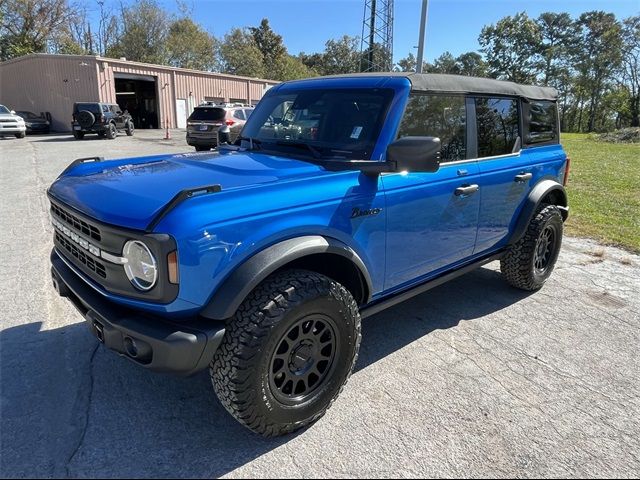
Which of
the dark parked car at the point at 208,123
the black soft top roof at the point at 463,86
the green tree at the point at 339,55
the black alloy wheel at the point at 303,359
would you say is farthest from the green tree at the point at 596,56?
the black alloy wheel at the point at 303,359

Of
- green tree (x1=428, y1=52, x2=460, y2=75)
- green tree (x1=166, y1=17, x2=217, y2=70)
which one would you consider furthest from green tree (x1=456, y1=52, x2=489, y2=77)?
green tree (x1=166, y1=17, x2=217, y2=70)

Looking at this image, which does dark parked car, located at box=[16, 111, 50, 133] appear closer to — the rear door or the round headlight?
the rear door

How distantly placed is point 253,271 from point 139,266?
1.75 ft

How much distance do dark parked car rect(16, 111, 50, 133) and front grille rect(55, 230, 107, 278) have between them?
90.7 ft

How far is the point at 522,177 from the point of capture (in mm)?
3990

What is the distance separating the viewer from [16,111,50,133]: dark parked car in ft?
84.5

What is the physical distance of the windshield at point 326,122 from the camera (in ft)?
9.85

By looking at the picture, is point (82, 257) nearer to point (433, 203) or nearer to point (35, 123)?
point (433, 203)

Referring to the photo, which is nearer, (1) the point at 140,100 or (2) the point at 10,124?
(2) the point at 10,124

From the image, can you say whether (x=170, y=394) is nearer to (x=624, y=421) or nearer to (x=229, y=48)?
(x=624, y=421)

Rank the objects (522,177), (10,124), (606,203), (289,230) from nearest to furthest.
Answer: (289,230) < (522,177) < (606,203) < (10,124)

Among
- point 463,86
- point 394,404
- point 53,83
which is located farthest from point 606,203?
point 53,83

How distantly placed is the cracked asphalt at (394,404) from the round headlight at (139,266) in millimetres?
886

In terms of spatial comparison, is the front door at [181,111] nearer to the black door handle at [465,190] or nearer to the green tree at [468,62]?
the black door handle at [465,190]
